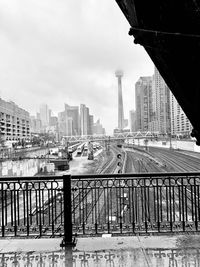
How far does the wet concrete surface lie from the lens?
3547 millimetres

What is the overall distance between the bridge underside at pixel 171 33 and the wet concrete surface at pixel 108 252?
2766mm

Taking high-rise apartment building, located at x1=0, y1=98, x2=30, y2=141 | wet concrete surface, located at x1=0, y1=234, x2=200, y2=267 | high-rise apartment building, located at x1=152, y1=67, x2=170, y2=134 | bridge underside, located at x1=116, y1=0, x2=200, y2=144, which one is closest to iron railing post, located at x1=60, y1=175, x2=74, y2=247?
wet concrete surface, located at x1=0, y1=234, x2=200, y2=267

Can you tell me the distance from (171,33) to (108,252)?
3573 mm

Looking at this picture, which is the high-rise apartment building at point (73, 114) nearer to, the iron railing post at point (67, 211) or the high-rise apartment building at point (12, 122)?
the high-rise apartment building at point (12, 122)

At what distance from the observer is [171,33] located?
6.59 feet

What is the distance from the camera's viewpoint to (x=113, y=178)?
4566mm

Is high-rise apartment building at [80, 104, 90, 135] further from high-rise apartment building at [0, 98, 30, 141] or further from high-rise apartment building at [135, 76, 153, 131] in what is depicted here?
high-rise apartment building at [0, 98, 30, 141]

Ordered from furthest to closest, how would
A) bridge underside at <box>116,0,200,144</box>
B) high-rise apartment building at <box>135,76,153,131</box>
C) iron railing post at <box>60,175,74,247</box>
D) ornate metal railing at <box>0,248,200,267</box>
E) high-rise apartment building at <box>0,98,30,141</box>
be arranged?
high-rise apartment building at <box>135,76,153,131</box>
high-rise apartment building at <box>0,98,30,141</box>
iron railing post at <box>60,175,74,247</box>
ornate metal railing at <box>0,248,200,267</box>
bridge underside at <box>116,0,200,144</box>

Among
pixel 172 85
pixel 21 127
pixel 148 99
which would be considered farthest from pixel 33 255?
pixel 148 99

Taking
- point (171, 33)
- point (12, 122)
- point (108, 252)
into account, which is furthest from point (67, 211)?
point (12, 122)

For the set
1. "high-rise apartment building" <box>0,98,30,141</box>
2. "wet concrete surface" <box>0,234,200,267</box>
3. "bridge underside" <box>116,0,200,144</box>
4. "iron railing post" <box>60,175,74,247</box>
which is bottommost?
"wet concrete surface" <box>0,234,200,267</box>

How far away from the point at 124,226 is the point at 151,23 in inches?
156

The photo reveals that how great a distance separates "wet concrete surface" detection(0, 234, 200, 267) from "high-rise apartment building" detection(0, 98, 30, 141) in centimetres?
8097

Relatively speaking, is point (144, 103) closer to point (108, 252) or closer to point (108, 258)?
point (108, 252)
